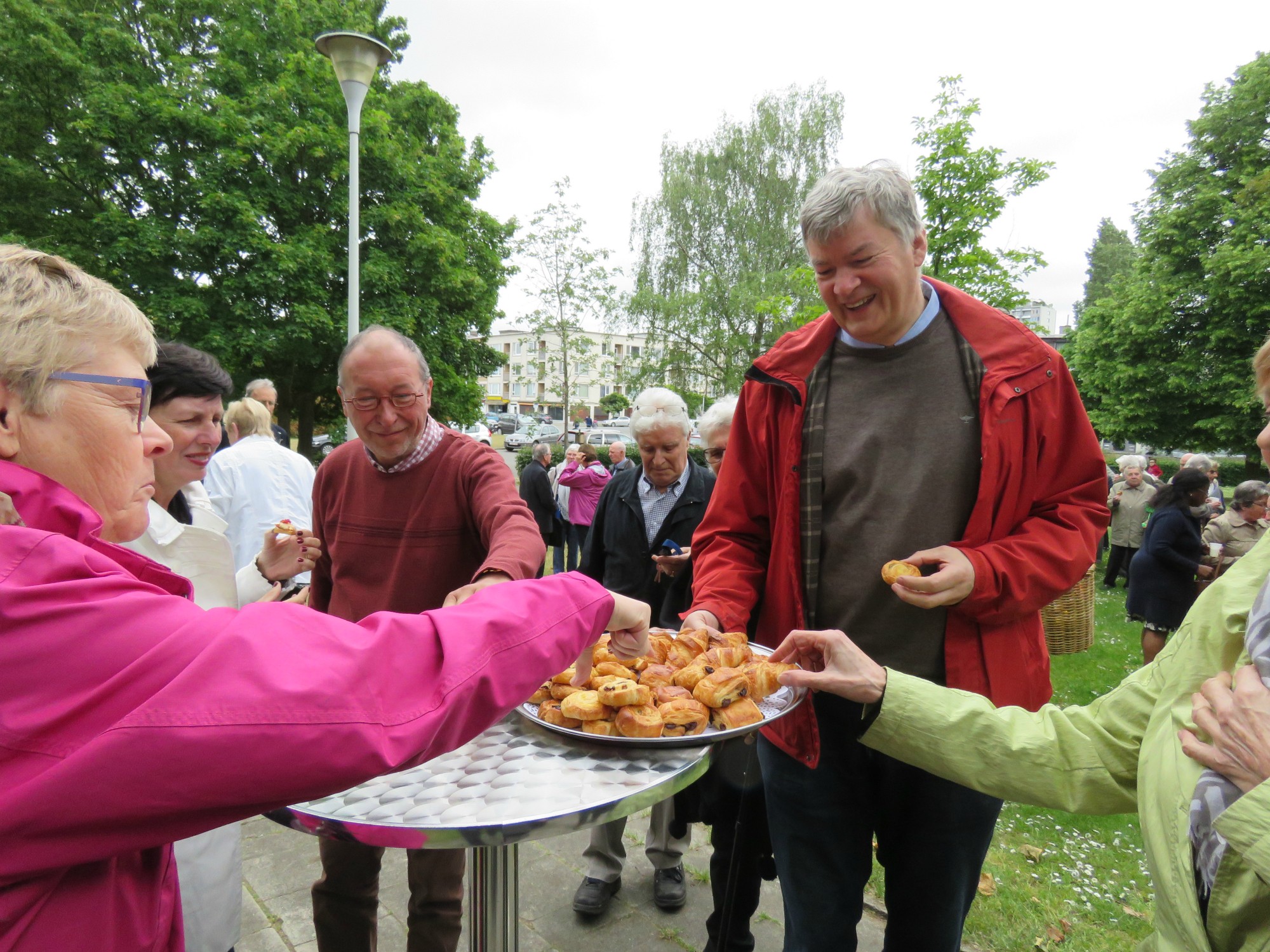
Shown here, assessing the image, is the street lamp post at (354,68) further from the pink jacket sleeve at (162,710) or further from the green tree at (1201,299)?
the green tree at (1201,299)

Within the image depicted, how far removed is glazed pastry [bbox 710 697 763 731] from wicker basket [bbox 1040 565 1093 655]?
5.90m

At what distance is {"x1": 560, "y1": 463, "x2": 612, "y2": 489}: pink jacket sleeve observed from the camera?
9.84 meters

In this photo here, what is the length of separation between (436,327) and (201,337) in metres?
5.04

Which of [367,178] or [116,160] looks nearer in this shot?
[116,160]

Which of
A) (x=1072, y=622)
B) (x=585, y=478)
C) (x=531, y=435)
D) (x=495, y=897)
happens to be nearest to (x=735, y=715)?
(x=495, y=897)

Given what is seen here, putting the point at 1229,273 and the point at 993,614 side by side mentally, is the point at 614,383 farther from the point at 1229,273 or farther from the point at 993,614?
the point at 993,614

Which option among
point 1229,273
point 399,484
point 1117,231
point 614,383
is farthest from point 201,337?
point 1117,231

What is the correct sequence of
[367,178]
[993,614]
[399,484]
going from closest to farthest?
[993,614], [399,484], [367,178]

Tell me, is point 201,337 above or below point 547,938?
above

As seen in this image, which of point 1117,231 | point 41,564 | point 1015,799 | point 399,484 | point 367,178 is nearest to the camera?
point 41,564

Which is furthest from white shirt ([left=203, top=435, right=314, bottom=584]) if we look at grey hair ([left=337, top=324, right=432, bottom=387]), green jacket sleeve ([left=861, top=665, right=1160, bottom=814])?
green jacket sleeve ([left=861, top=665, right=1160, bottom=814])

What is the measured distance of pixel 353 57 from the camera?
25.1ft

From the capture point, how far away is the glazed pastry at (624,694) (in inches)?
64.9

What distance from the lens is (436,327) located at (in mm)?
17828
